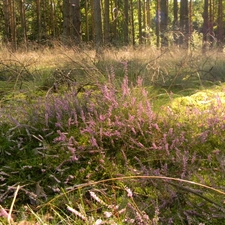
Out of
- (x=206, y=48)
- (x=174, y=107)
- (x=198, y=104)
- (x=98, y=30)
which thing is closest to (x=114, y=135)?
(x=174, y=107)

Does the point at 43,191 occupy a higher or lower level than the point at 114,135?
lower

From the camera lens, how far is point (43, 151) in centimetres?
218

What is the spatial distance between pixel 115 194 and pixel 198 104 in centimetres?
193

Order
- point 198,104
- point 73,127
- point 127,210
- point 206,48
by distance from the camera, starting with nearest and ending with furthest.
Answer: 1. point 127,210
2. point 73,127
3. point 198,104
4. point 206,48

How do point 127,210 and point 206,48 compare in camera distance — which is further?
point 206,48

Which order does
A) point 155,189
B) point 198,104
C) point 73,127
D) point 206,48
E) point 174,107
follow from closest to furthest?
1. point 155,189
2. point 73,127
3. point 174,107
4. point 198,104
5. point 206,48

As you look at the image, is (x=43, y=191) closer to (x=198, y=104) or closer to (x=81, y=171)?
(x=81, y=171)

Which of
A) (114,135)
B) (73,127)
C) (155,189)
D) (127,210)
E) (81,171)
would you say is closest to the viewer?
(127,210)

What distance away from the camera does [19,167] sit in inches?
84.4

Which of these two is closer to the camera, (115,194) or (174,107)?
(115,194)

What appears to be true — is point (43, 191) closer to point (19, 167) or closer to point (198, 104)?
point (19, 167)

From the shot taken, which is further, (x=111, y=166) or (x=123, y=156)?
(x=123, y=156)

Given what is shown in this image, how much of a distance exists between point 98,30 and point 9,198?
9448 mm

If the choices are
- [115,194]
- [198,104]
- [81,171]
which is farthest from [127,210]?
[198,104]
